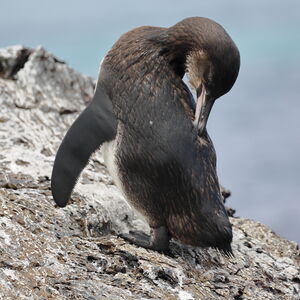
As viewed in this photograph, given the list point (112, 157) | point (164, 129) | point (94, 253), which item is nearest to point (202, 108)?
point (164, 129)

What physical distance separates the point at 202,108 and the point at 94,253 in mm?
1006

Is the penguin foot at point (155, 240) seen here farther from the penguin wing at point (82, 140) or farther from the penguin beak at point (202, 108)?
the penguin beak at point (202, 108)

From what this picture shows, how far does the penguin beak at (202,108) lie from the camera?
3822 mm

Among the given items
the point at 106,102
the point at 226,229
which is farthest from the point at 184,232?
the point at 106,102

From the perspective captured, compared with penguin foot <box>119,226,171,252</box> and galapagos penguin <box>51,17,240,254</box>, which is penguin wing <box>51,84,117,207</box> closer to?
galapagos penguin <box>51,17,240,254</box>

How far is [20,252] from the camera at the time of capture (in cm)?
366

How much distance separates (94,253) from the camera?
386cm

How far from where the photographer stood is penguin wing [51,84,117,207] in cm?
405

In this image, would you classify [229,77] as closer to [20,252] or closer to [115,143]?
[115,143]

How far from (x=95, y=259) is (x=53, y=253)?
23cm

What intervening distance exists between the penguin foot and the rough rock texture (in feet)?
0.19

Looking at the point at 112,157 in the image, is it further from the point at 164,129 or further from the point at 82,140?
the point at 164,129

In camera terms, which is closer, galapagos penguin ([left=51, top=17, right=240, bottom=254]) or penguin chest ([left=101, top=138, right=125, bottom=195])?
galapagos penguin ([left=51, top=17, right=240, bottom=254])

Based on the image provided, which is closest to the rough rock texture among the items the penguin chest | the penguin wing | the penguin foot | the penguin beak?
the penguin foot
